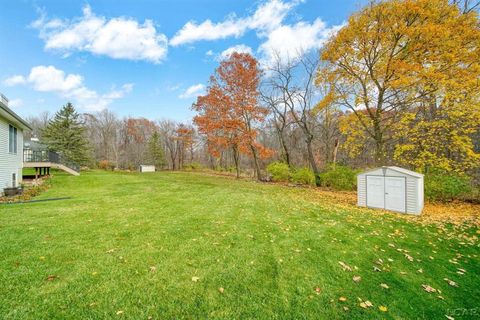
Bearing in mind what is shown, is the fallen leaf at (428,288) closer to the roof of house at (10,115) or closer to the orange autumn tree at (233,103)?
the roof of house at (10,115)

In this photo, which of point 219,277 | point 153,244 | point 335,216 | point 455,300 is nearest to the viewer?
point 455,300

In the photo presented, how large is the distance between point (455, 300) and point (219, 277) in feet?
10.6

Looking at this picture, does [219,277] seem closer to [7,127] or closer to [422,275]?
[422,275]

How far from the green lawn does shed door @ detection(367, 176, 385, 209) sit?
255cm

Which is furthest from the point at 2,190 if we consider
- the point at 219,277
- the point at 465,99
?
the point at 465,99

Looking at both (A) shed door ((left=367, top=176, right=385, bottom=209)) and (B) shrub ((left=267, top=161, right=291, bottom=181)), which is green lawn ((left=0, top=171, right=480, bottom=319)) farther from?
(B) shrub ((left=267, top=161, right=291, bottom=181))

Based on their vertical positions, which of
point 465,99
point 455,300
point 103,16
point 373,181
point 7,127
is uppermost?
point 103,16

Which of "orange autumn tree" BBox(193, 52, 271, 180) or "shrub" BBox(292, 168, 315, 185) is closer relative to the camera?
"shrub" BBox(292, 168, 315, 185)

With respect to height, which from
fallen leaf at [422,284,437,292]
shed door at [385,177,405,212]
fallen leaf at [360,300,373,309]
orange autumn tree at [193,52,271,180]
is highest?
orange autumn tree at [193,52,271,180]

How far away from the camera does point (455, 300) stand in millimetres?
2904

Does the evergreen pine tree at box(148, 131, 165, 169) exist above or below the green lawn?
above

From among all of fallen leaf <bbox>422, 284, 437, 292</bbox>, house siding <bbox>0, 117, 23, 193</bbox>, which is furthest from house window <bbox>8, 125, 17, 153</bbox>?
fallen leaf <bbox>422, 284, 437, 292</bbox>

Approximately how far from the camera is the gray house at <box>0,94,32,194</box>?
9.97 metres

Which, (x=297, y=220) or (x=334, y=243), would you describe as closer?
(x=334, y=243)
